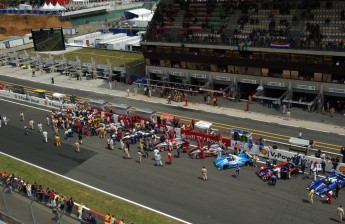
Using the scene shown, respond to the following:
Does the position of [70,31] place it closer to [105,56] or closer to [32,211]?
[105,56]

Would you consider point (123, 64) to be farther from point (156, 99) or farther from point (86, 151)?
point (86, 151)

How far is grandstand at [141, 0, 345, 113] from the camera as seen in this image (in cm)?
4588

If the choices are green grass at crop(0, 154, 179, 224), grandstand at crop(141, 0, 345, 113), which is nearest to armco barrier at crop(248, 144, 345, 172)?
green grass at crop(0, 154, 179, 224)

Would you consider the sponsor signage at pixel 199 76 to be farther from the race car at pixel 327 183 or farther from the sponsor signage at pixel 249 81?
the race car at pixel 327 183

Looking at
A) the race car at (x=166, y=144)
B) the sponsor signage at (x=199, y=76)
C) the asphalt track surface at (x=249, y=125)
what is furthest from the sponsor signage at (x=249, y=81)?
the race car at (x=166, y=144)

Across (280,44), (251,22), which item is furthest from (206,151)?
(251,22)

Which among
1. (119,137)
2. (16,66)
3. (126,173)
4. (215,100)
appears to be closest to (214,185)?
(126,173)

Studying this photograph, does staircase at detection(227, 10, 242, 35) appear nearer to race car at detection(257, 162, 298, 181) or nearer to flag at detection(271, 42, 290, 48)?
flag at detection(271, 42, 290, 48)

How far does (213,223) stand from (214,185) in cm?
511

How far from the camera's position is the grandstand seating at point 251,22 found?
157 ft

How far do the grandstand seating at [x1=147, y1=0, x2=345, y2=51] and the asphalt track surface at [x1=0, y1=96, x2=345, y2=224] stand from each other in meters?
22.5

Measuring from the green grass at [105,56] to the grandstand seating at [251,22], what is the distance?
9.27 meters

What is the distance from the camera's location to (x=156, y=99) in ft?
177

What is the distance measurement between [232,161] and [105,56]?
46340 mm
